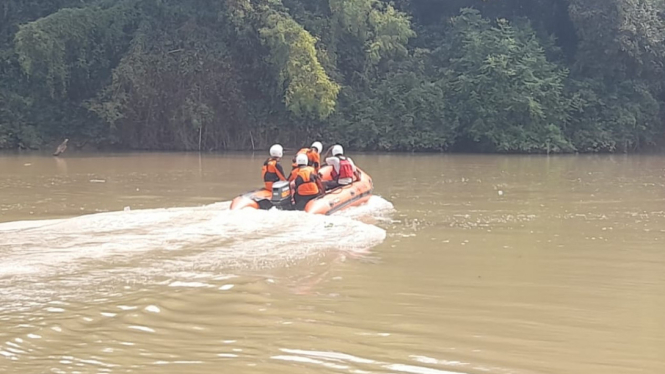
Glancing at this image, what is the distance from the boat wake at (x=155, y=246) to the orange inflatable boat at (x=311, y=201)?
0.44m

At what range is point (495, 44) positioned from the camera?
26.4 meters

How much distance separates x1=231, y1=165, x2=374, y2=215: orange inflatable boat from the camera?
31.9 ft

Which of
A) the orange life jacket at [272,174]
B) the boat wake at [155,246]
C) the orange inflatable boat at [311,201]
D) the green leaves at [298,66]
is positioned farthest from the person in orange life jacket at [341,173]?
the green leaves at [298,66]

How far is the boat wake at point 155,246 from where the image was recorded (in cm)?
587

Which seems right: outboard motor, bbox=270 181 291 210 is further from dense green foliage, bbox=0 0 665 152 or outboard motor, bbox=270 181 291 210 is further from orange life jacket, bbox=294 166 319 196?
dense green foliage, bbox=0 0 665 152

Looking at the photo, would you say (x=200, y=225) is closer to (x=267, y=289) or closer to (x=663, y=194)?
(x=267, y=289)

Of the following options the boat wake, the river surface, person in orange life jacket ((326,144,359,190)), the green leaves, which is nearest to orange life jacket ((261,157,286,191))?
the river surface

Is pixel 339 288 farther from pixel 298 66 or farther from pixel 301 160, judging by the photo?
pixel 298 66

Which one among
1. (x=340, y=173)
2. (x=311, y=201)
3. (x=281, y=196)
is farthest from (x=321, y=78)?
(x=311, y=201)

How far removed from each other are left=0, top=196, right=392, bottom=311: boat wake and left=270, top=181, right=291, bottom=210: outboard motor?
2.95 feet

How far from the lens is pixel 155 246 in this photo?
285 inches

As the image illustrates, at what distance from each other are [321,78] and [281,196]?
1591 centimetres

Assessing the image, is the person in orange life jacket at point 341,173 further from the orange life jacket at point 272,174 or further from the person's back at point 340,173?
the orange life jacket at point 272,174

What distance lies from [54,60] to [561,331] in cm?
2429
